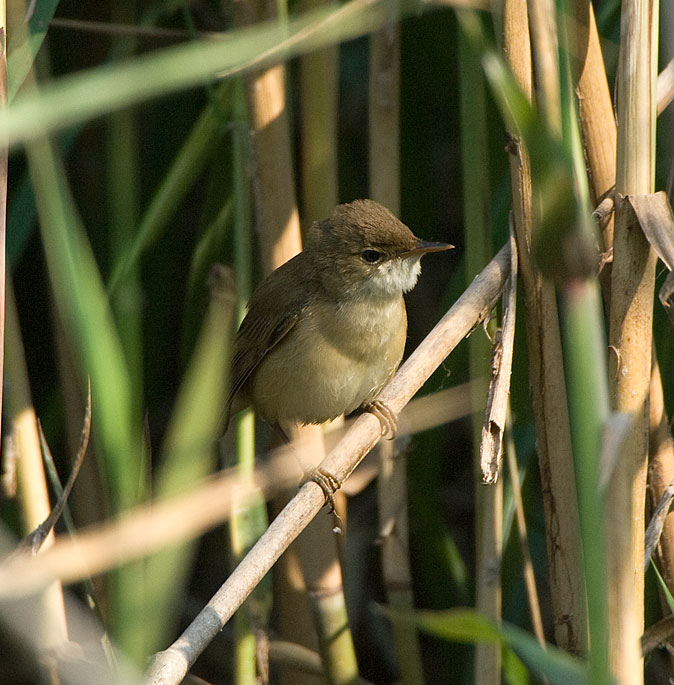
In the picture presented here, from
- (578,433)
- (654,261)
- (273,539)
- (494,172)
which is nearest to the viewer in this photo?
(578,433)

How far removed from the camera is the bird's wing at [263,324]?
8.73ft

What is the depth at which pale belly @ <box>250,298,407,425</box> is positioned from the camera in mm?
2604

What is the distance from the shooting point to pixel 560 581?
2012mm

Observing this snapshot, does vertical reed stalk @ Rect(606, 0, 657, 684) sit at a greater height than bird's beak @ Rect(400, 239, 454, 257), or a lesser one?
lesser

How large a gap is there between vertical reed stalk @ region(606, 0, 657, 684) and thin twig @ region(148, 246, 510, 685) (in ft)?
0.94

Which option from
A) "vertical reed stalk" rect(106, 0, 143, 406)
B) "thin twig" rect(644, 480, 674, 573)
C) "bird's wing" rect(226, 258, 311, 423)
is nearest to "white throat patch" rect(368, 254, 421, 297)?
"bird's wing" rect(226, 258, 311, 423)

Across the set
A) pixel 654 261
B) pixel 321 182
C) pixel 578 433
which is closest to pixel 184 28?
pixel 321 182

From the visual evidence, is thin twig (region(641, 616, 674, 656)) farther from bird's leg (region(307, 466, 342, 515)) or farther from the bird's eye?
the bird's eye

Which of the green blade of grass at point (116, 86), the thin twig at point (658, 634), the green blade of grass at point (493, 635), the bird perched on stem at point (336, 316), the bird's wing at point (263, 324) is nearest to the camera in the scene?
the green blade of grass at point (116, 86)

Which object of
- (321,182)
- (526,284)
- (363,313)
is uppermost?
(321,182)

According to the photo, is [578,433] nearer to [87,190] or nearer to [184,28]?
[184,28]

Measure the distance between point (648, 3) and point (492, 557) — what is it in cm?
126

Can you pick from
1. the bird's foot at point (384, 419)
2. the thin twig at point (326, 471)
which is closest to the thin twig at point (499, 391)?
the thin twig at point (326, 471)

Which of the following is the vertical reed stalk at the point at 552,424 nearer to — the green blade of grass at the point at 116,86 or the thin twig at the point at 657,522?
the thin twig at the point at 657,522
